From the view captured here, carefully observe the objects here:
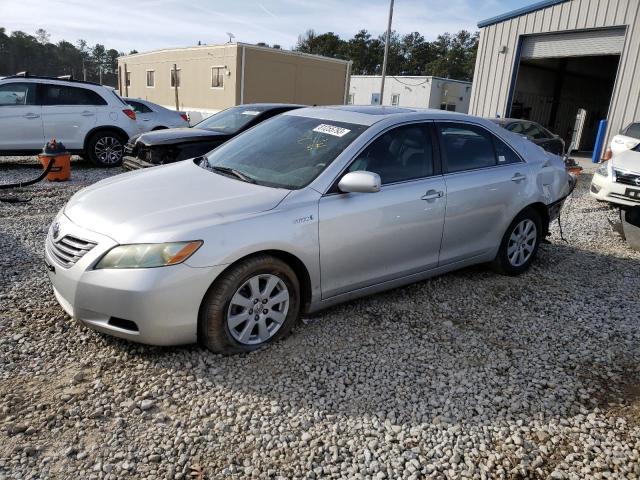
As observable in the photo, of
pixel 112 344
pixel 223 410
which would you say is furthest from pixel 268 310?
pixel 112 344

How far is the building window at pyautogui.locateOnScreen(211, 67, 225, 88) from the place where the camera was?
2700 centimetres

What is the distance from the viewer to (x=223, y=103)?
2730 centimetres

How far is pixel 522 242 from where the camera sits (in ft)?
17.0

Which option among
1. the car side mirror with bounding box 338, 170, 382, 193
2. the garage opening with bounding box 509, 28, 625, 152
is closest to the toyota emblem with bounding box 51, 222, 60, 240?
the car side mirror with bounding box 338, 170, 382, 193

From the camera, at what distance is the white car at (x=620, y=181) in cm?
802

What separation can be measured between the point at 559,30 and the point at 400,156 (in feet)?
48.2

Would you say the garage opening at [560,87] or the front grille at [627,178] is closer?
the front grille at [627,178]

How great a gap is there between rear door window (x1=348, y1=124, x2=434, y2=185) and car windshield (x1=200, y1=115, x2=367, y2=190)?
0.18 meters

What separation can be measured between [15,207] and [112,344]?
4620 millimetres

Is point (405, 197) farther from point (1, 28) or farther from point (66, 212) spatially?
point (1, 28)

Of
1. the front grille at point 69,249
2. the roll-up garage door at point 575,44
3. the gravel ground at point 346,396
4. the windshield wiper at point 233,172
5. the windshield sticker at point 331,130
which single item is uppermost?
the roll-up garage door at point 575,44

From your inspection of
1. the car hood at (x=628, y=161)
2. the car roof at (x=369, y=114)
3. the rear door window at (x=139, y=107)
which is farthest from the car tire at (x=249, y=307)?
the rear door window at (x=139, y=107)

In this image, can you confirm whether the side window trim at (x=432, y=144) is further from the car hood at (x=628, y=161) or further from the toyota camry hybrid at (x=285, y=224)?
the car hood at (x=628, y=161)

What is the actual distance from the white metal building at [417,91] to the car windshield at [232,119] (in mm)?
26094
